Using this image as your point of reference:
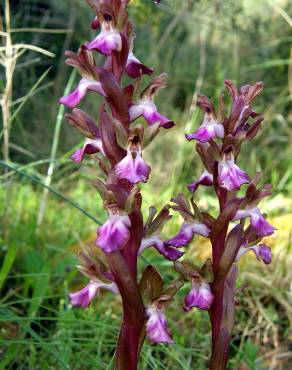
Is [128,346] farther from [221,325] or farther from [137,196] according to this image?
[137,196]

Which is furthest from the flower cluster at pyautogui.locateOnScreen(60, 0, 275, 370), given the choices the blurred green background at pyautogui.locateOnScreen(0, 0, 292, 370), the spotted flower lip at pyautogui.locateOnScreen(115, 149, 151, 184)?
the blurred green background at pyautogui.locateOnScreen(0, 0, 292, 370)

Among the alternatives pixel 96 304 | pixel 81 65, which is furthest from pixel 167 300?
pixel 96 304

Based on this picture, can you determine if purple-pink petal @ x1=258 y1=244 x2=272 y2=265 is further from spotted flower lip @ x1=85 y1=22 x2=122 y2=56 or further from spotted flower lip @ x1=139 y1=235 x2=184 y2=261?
spotted flower lip @ x1=85 y1=22 x2=122 y2=56

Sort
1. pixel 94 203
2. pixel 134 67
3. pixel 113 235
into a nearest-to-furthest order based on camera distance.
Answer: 1. pixel 113 235
2. pixel 134 67
3. pixel 94 203

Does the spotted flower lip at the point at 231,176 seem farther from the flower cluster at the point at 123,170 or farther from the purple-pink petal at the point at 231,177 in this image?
→ the flower cluster at the point at 123,170

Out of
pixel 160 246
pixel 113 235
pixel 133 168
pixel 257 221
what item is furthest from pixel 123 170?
pixel 257 221

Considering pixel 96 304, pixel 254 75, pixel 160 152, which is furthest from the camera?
pixel 254 75

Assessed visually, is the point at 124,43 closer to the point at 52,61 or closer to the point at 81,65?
the point at 81,65
